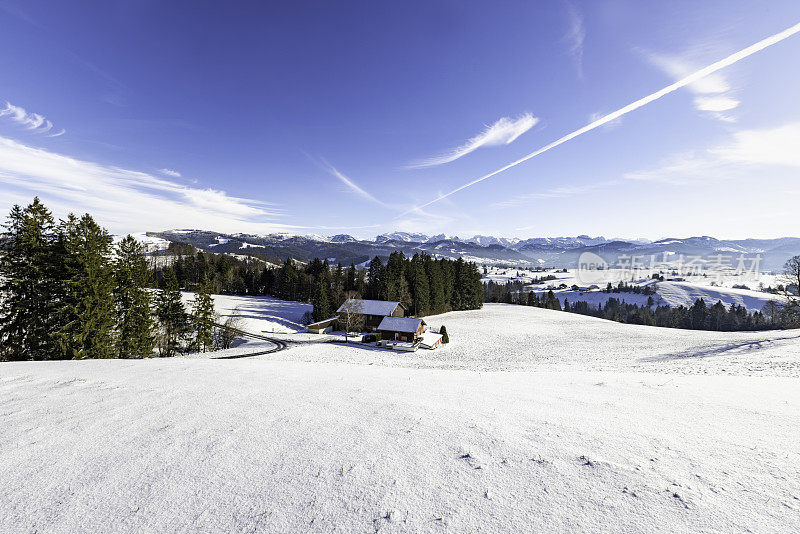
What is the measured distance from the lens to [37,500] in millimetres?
5152

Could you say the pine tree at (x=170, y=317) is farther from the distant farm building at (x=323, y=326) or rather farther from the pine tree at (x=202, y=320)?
the distant farm building at (x=323, y=326)

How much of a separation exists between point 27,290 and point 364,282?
69.6 metres

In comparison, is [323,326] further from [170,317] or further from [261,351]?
[170,317]

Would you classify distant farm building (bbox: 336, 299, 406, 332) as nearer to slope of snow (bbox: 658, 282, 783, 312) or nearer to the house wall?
the house wall

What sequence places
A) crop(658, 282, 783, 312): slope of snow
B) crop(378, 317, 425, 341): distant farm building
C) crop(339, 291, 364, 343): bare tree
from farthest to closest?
crop(658, 282, 783, 312): slope of snow → crop(339, 291, 364, 343): bare tree → crop(378, 317, 425, 341): distant farm building

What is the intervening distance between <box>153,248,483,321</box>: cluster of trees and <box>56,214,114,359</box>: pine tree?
1745 cm

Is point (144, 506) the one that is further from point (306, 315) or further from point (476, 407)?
point (306, 315)

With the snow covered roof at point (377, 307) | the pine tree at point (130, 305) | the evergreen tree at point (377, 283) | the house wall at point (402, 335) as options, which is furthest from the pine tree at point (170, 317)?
the evergreen tree at point (377, 283)

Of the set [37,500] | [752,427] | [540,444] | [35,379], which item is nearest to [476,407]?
[540,444]

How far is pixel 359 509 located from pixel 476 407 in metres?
6.50

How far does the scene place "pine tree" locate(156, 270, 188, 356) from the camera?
41031 millimetres

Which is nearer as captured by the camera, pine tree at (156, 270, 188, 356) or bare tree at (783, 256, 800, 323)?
bare tree at (783, 256, 800, 323)

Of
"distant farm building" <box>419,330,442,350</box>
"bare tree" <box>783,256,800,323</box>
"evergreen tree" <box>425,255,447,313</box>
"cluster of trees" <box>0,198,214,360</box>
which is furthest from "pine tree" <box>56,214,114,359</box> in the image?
"bare tree" <box>783,256,800,323</box>

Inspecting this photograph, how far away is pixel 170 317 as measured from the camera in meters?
41.5
